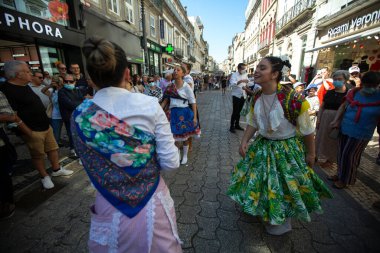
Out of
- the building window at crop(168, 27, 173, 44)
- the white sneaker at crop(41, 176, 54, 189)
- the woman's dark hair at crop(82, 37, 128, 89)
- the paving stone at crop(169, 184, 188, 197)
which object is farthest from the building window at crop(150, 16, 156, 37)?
the woman's dark hair at crop(82, 37, 128, 89)

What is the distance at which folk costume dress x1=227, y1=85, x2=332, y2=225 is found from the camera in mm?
1873

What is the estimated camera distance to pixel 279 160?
1964mm

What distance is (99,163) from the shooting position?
98 cm

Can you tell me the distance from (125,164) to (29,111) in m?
2.73

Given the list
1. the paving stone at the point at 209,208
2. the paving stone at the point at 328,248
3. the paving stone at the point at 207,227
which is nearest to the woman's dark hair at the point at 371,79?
the paving stone at the point at 328,248

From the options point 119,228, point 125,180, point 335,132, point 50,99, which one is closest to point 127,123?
point 125,180

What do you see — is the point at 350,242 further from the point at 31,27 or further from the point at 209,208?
the point at 31,27

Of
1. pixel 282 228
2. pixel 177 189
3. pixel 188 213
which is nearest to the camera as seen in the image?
pixel 282 228

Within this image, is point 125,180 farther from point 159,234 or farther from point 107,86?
point 107,86

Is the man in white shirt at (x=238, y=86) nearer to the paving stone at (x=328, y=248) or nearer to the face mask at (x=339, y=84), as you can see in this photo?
the face mask at (x=339, y=84)


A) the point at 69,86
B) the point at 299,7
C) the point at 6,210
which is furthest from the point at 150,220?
the point at 299,7

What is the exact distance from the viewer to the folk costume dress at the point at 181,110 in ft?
11.7

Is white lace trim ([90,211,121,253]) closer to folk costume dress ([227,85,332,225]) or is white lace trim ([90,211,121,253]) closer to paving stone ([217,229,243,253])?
paving stone ([217,229,243,253])

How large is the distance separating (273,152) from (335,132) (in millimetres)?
1979
